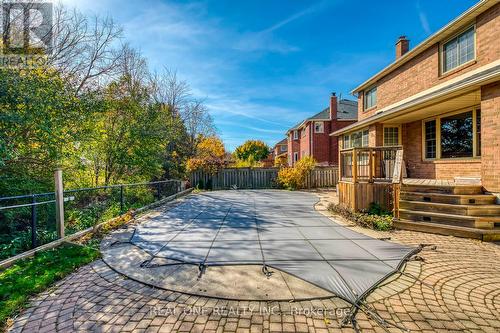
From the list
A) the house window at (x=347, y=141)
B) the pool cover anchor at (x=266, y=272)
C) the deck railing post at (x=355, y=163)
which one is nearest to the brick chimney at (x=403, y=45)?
the house window at (x=347, y=141)

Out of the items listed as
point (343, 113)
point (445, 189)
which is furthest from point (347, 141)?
point (343, 113)

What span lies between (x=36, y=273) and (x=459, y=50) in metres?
13.7

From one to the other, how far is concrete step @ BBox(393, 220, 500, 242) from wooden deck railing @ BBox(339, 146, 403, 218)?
33 centimetres

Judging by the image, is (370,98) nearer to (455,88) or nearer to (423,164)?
(423,164)

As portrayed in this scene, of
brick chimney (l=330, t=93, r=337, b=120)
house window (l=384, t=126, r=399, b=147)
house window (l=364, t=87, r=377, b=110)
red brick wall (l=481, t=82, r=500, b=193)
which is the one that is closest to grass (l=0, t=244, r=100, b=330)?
red brick wall (l=481, t=82, r=500, b=193)

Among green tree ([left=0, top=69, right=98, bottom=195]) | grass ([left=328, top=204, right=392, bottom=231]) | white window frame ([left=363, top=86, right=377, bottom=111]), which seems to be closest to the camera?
green tree ([left=0, top=69, right=98, bottom=195])

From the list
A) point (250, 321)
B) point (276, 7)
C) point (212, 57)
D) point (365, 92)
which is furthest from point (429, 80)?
point (250, 321)

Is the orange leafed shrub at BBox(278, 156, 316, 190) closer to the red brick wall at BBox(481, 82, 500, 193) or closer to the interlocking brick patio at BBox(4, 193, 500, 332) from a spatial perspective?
the red brick wall at BBox(481, 82, 500, 193)

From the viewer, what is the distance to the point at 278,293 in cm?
275

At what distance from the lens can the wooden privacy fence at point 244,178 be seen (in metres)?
16.1

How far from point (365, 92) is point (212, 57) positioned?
10232mm

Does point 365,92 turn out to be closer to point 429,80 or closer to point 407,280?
point 429,80

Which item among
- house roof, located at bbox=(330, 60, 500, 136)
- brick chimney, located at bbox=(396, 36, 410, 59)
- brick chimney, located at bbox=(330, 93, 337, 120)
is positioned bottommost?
house roof, located at bbox=(330, 60, 500, 136)

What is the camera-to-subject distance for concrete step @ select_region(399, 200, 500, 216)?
507cm
